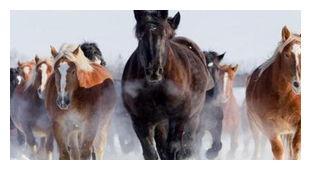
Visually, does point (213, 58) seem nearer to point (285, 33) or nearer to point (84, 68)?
point (285, 33)

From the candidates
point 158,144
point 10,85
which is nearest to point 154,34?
point 158,144

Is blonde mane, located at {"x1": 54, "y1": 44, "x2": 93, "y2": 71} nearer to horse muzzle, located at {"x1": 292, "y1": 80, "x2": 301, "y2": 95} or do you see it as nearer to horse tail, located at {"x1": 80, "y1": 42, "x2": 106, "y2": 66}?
horse tail, located at {"x1": 80, "y1": 42, "x2": 106, "y2": 66}

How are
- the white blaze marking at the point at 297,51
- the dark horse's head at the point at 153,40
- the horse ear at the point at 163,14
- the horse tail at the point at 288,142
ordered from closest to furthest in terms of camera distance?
1. the dark horse's head at the point at 153,40
2. the horse ear at the point at 163,14
3. the white blaze marking at the point at 297,51
4. the horse tail at the point at 288,142

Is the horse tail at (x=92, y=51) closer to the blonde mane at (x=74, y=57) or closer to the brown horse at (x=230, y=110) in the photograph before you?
the blonde mane at (x=74, y=57)

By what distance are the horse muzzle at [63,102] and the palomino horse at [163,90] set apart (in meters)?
0.34

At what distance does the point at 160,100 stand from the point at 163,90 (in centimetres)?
7

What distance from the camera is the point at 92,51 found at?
473cm

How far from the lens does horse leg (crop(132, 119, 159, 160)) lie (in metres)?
4.68

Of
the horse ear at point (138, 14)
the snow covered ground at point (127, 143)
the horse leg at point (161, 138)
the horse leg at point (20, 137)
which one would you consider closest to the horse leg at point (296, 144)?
the snow covered ground at point (127, 143)

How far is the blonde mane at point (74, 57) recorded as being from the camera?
465cm

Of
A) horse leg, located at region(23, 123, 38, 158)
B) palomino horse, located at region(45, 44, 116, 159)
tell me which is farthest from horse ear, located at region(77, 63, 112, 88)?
horse leg, located at region(23, 123, 38, 158)
